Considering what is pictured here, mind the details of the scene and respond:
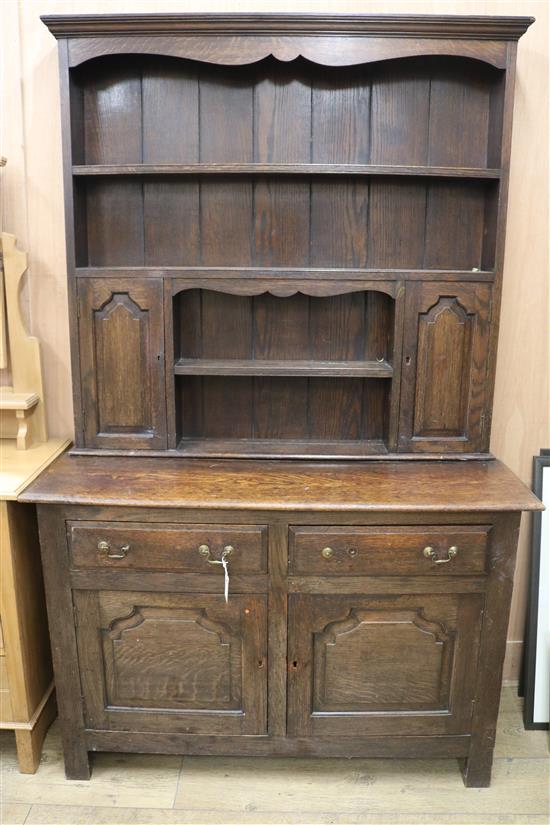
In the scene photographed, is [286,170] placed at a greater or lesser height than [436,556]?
greater

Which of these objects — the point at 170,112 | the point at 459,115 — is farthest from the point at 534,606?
the point at 170,112

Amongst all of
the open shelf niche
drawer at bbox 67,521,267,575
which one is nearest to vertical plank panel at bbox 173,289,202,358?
the open shelf niche

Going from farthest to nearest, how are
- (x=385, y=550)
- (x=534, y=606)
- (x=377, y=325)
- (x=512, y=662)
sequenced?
(x=512, y=662)
(x=534, y=606)
(x=377, y=325)
(x=385, y=550)

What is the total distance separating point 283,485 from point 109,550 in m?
0.49

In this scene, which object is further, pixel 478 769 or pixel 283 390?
pixel 283 390

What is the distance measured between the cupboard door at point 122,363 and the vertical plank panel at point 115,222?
0.17 metres

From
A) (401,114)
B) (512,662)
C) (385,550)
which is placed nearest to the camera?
(385,550)

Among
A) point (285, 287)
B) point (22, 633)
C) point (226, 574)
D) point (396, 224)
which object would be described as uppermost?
point (396, 224)

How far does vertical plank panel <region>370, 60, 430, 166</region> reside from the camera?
196cm

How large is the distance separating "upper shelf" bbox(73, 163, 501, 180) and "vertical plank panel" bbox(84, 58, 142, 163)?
0.15 m

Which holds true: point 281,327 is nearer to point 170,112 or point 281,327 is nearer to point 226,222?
point 226,222

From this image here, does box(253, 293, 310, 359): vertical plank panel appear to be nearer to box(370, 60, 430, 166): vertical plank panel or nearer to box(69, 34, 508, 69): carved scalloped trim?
box(370, 60, 430, 166): vertical plank panel

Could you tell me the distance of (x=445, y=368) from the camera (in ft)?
6.57

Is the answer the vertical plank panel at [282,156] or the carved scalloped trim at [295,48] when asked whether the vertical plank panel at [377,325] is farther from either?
the carved scalloped trim at [295,48]
